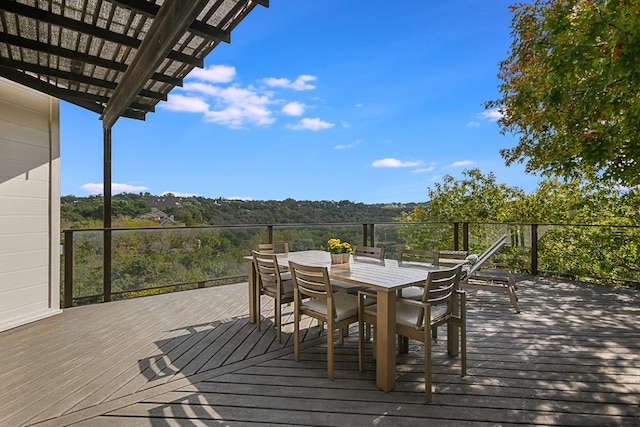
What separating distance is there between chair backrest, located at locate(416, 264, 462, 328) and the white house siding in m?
4.64

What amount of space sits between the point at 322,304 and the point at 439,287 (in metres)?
1.07

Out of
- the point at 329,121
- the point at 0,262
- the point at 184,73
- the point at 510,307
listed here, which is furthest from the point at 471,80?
the point at 0,262

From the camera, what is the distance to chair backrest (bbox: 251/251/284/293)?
11.7 ft

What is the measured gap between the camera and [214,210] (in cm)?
793

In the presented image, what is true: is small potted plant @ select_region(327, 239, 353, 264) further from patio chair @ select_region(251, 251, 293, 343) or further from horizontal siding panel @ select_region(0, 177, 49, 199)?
horizontal siding panel @ select_region(0, 177, 49, 199)

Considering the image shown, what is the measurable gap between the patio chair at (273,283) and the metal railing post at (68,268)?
285cm

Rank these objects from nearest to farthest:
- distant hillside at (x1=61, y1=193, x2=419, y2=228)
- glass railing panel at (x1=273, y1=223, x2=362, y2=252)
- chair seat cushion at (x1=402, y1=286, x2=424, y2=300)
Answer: chair seat cushion at (x1=402, y1=286, x2=424, y2=300), distant hillside at (x1=61, y1=193, x2=419, y2=228), glass railing panel at (x1=273, y1=223, x2=362, y2=252)

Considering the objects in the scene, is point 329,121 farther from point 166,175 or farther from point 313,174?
point 166,175

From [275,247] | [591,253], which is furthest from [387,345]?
[591,253]

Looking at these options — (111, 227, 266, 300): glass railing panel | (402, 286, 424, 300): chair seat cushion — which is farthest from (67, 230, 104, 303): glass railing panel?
(402, 286, 424, 300): chair seat cushion

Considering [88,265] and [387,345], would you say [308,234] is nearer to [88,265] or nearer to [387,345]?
[88,265]

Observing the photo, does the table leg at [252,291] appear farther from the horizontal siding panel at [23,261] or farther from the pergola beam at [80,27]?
the horizontal siding panel at [23,261]

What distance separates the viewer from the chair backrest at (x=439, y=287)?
8.32 ft

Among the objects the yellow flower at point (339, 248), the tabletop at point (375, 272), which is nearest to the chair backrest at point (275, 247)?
the tabletop at point (375, 272)
